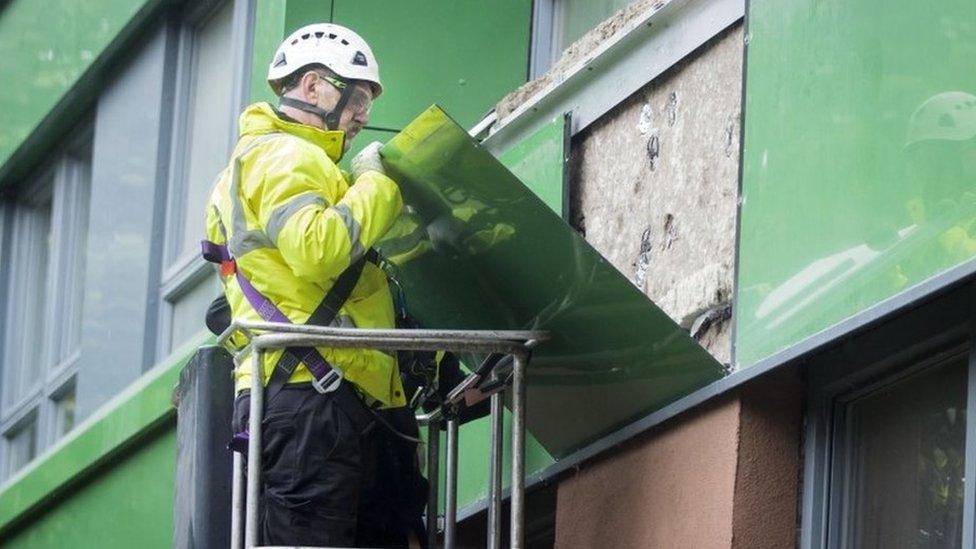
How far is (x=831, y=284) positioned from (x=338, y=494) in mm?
1502

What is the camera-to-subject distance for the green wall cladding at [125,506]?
11531 millimetres

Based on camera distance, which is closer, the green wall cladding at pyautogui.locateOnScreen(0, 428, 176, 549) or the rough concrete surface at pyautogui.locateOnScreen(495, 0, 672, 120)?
the rough concrete surface at pyautogui.locateOnScreen(495, 0, 672, 120)

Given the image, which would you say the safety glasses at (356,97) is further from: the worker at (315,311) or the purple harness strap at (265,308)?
the purple harness strap at (265,308)

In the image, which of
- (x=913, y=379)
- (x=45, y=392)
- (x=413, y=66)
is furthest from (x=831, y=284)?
(x=45, y=392)

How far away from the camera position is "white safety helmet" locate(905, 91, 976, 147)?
5.50 metres

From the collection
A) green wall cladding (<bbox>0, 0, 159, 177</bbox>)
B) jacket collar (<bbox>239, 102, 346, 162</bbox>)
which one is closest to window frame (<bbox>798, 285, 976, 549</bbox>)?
jacket collar (<bbox>239, 102, 346, 162</bbox>)

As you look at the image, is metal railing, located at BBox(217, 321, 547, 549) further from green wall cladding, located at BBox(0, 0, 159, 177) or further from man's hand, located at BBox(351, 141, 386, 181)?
green wall cladding, located at BBox(0, 0, 159, 177)

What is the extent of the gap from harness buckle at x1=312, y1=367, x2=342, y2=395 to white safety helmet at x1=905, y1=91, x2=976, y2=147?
5.80 feet

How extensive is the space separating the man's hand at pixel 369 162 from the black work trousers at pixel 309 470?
2.12ft

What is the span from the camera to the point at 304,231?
21.4ft

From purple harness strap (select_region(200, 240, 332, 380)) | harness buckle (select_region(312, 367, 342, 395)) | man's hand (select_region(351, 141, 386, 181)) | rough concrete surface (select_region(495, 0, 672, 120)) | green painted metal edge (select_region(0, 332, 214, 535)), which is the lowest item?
harness buckle (select_region(312, 367, 342, 395))

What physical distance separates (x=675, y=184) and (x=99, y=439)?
607cm

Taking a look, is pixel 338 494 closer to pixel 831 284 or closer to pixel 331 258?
pixel 331 258

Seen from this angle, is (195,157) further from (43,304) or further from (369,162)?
(369,162)
